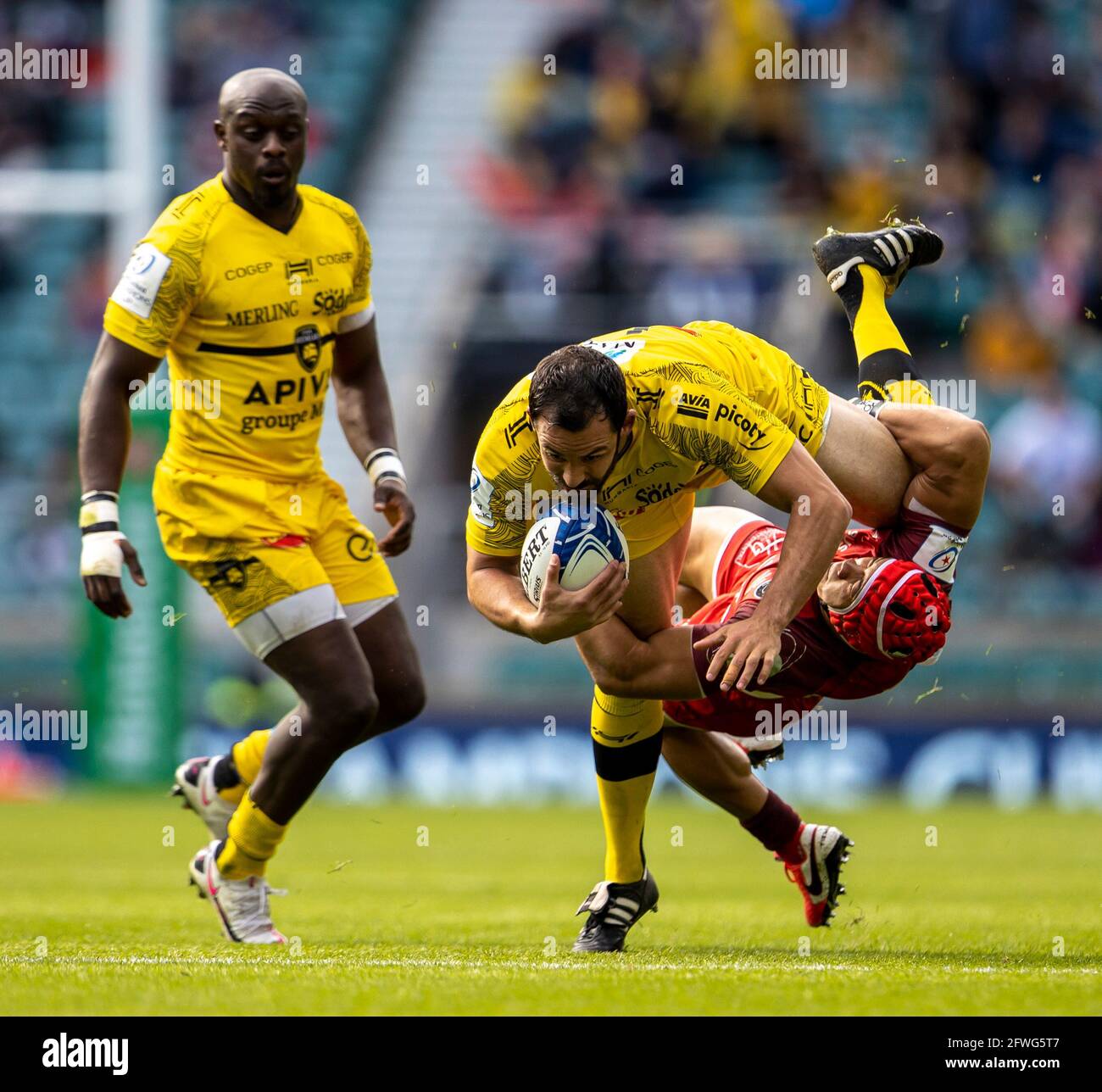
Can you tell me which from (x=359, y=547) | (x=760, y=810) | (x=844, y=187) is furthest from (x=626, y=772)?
(x=844, y=187)

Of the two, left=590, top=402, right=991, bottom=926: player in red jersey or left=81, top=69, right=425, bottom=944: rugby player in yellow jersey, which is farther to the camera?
left=81, top=69, right=425, bottom=944: rugby player in yellow jersey

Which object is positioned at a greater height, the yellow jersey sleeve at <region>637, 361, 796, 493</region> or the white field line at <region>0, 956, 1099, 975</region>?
the yellow jersey sleeve at <region>637, 361, 796, 493</region>

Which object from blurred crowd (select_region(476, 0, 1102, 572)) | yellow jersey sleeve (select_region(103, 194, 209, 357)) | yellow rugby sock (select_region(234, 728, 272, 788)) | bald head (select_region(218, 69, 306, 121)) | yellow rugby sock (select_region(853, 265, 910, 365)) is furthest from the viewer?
blurred crowd (select_region(476, 0, 1102, 572))

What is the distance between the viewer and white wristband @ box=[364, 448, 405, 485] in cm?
696

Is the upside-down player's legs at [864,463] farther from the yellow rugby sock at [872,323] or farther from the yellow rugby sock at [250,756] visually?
the yellow rugby sock at [250,756]

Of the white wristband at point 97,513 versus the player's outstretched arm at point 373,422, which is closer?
the white wristband at point 97,513

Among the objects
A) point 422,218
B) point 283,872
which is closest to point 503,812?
point 283,872

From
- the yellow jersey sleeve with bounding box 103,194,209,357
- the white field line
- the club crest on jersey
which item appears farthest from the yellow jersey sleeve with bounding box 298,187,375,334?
the white field line

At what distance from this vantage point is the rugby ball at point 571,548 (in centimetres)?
535

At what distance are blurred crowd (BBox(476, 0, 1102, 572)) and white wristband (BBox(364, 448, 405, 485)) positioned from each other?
801 cm

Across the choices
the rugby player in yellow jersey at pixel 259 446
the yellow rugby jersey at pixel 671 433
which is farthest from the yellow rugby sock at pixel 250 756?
the yellow rugby jersey at pixel 671 433

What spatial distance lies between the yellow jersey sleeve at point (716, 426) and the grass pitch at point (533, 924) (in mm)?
1448

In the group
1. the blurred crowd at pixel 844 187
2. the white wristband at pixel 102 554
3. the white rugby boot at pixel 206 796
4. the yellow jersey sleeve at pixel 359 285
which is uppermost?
the blurred crowd at pixel 844 187

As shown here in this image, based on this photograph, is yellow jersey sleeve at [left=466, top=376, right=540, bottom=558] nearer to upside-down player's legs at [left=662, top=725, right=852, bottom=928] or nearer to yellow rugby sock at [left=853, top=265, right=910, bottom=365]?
upside-down player's legs at [left=662, top=725, right=852, bottom=928]
